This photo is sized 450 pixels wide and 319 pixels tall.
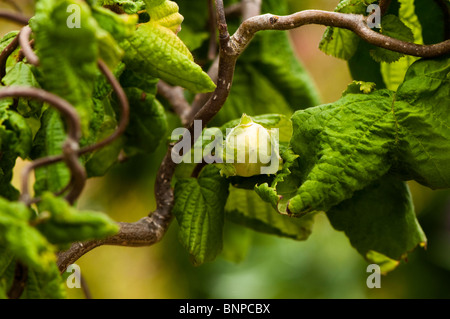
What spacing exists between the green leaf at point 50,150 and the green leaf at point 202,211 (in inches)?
5.9

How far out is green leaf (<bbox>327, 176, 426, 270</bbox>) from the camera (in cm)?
50

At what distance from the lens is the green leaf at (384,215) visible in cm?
50

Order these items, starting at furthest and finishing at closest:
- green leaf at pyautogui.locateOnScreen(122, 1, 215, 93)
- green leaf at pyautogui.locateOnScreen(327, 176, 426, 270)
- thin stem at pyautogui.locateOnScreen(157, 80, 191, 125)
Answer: thin stem at pyautogui.locateOnScreen(157, 80, 191, 125)
green leaf at pyautogui.locateOnScreen(327, 176, 426, 270)
green leaf at pyautogui.locateOnScreen(122, 1, 215, 93)

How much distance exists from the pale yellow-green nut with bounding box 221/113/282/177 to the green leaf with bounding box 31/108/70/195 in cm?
14

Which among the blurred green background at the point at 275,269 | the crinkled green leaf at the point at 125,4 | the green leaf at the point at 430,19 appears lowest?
the blurred green background at the point at 275,269

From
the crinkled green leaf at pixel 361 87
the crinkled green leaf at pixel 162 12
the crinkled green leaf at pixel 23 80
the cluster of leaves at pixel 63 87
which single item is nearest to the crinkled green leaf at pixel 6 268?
the cluster of leaves at pixel 63 87

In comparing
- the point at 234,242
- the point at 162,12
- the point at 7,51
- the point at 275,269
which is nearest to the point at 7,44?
the point at 7,51

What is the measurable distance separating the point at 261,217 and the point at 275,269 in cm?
76

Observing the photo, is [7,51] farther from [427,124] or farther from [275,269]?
[275,269]

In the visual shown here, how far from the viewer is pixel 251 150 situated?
429mm

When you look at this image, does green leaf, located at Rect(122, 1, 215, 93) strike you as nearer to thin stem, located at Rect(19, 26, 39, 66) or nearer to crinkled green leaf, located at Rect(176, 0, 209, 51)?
thin stem, located at Rect(19, 26, 39, 66)

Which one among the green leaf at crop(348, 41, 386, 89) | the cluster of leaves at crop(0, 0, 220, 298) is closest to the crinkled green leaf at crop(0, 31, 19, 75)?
the cluster of leaves at crop(0, 0, 220, 298)

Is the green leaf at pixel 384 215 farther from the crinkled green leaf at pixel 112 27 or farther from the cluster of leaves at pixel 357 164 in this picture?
the crinkled green leaf at pixel 112 27
